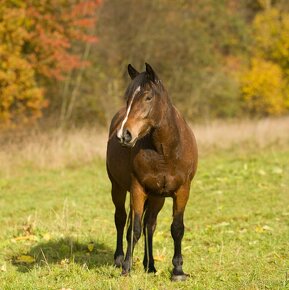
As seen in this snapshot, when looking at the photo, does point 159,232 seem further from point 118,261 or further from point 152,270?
point 152,270

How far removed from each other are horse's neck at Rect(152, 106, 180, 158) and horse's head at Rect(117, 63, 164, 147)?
0.13m

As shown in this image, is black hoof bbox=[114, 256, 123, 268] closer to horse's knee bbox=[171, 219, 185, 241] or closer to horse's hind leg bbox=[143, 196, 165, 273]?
horse's hind leg bbox=[143, 196, 165, 273]

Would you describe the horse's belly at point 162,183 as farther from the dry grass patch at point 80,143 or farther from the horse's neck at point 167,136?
the dry grass patch at point 80,143

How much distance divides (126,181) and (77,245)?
174cm

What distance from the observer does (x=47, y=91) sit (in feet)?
75.7

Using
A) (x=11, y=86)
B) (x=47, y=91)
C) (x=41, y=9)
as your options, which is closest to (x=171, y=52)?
(x=47, y=91)

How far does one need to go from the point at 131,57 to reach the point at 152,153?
22.3m

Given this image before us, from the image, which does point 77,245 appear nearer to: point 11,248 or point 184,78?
point 11,248

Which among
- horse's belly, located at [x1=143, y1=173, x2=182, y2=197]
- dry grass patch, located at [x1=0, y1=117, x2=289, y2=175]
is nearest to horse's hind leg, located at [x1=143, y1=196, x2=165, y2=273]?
horse's belly, located at [x1=143, y1=173, x2=182, y2=197]

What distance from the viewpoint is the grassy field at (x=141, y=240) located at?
560 cm

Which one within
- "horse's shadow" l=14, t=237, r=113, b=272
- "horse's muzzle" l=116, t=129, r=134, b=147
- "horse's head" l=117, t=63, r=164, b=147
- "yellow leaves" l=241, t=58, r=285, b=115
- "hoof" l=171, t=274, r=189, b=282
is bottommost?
"horse's shadow" l=14, t=237, r=113, b=272

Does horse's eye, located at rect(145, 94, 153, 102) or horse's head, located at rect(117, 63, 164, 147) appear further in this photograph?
horse's eye, located at rect(145, 94, 153, 102)

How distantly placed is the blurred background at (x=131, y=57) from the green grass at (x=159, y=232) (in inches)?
212

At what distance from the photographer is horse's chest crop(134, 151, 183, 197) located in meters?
5.36
